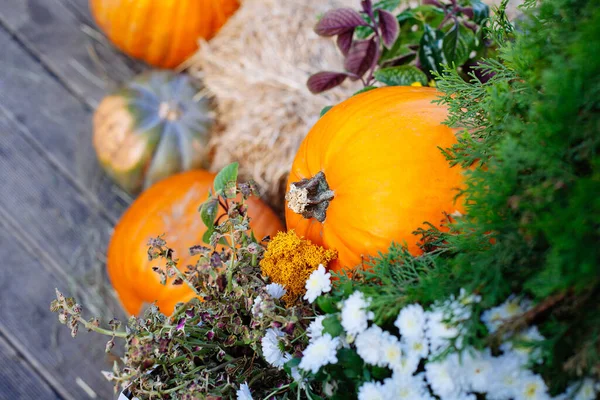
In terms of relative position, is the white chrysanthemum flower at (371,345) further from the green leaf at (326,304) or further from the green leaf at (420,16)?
the green leaf at (420,16)

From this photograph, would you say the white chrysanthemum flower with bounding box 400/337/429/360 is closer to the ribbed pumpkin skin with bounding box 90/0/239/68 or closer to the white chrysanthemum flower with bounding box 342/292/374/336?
the white chrysanthemum flower with bounding box 342/292/374/336

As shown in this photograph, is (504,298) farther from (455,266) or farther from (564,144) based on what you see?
(564,144)

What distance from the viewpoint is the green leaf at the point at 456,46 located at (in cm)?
108

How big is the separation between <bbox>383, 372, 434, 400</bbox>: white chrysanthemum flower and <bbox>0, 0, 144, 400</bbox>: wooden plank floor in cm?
116

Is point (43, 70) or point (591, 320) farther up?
point (43, 70)

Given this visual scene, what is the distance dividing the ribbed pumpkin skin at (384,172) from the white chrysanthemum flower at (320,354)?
22cm

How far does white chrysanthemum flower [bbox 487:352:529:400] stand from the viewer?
606mm

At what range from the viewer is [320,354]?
0.68 metres

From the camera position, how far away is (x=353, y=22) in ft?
3.69

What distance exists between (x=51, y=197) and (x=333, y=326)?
52.2 inches

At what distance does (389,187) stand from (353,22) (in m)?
0.45

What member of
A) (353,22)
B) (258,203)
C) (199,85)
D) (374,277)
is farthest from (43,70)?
(374,277)

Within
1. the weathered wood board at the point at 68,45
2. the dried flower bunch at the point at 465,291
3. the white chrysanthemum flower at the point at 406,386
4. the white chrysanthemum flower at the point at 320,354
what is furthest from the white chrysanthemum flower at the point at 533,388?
the weathered wood board at the point at 68,45

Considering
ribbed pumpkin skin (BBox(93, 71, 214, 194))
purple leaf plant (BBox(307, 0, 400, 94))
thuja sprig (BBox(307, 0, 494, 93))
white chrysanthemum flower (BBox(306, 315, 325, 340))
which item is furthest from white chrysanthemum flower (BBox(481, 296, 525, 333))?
ribbed pumpkin skin (BBox(93, 71, 214, 194))
